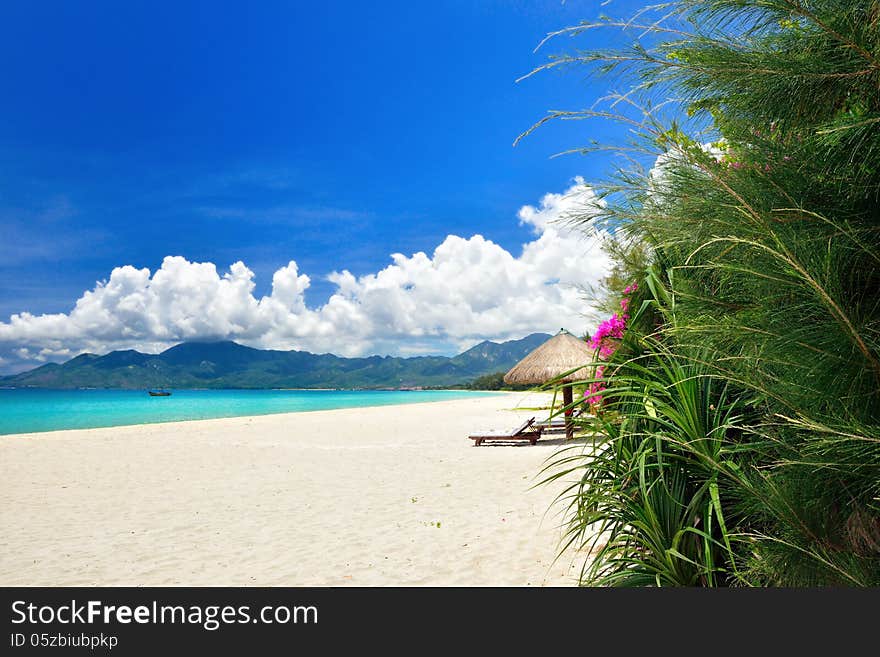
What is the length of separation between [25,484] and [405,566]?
9.81 meters

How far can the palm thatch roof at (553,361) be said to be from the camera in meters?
18.4

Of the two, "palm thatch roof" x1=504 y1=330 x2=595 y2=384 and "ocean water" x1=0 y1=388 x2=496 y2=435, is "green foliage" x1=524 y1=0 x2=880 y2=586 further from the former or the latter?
"ocean water" x1=0 y1=388 x2=496 y2=435

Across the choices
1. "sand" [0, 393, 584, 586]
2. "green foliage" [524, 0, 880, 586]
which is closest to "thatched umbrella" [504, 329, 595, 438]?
"sand" [0, 393, 584, 586]

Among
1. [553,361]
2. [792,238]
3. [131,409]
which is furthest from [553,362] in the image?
[131,409]

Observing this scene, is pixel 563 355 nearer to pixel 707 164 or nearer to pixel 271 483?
pixel 271 483

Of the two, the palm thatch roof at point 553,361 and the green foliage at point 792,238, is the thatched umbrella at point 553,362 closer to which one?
the palm thatch roof at point 553,361

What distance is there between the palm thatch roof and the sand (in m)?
3.17

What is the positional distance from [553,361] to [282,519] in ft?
42.4

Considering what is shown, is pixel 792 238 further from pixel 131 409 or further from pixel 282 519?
pixel 131 409

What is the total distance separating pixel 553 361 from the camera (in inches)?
748

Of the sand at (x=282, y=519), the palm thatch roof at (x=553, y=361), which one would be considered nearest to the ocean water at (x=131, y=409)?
the sand at (x=282, y=519)

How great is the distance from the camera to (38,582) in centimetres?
531

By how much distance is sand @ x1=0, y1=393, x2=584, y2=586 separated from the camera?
5.34m

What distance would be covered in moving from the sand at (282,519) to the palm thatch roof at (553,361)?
10.4 ft
